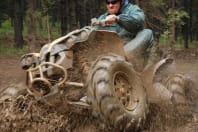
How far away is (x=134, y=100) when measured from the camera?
654 cm

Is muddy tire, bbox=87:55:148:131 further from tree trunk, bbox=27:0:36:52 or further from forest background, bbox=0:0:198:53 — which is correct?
tree trunk, bbox=27:0:36:52

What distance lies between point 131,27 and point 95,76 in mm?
1461

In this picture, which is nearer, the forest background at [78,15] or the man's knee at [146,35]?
the man's knee at [146,35]

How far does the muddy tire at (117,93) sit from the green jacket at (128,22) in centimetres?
74

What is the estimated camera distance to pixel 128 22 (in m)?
6.99

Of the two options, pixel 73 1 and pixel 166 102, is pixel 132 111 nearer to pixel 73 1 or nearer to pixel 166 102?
pixel 166 102

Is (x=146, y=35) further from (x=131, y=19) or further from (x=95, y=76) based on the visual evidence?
(x=95, y=76)

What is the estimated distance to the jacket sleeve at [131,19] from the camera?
22.8 feet

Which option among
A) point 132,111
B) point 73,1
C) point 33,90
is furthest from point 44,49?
point 73,1

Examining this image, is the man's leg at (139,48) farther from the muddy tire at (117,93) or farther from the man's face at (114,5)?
the man's face at (114,5)

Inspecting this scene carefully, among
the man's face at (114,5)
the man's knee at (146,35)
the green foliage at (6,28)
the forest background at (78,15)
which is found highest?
the man's face at (114,5)

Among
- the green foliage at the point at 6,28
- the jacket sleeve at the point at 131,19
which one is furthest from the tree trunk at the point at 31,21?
the green foliage at the point at 6,28

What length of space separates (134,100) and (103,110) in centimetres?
87

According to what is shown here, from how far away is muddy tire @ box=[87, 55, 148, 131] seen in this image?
5809 millimetres
